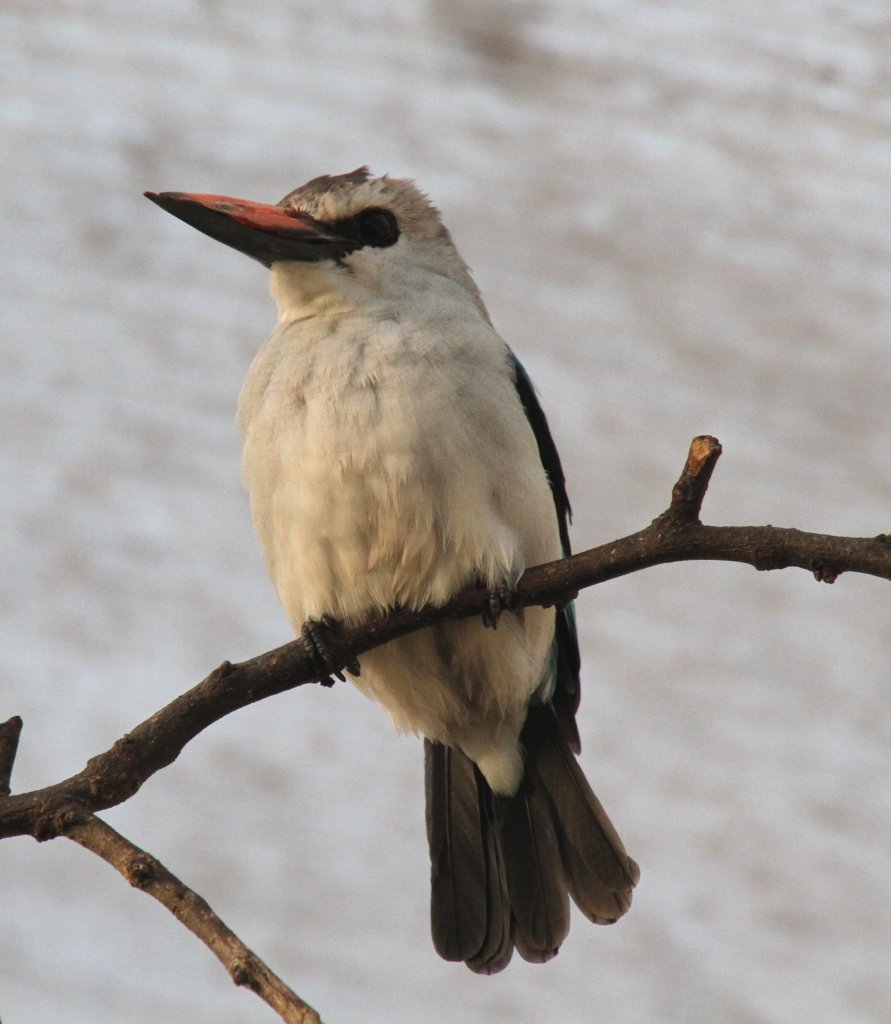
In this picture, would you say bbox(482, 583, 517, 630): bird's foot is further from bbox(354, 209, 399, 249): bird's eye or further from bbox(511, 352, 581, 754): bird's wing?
bbox(354, 209, 399, 249): bird's eye

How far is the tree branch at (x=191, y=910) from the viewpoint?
5.61 feet

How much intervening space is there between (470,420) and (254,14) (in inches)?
92.6

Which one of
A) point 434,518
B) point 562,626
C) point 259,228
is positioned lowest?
point 434,518

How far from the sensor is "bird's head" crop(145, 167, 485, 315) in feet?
9.48

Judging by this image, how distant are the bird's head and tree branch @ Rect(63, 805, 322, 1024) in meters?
1.12

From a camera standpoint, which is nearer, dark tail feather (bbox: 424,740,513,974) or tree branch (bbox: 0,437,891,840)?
tree branch (bbox: 0,437,891,840)

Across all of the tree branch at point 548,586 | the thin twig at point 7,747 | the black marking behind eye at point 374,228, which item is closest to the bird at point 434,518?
the black marking behind eye at point 374,228

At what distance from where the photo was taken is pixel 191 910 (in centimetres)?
191

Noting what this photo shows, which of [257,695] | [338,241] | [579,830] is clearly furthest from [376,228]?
[579,830]

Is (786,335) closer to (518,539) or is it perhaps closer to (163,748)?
(518,539)

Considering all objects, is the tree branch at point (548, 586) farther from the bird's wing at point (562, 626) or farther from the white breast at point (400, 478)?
the bird's wing at point (562, 626)

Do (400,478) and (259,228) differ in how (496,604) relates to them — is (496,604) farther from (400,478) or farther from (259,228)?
(259,228)

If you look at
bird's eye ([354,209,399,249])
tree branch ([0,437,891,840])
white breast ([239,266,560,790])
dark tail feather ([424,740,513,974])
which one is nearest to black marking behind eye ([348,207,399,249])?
bird's eye ([354,209,399,249])

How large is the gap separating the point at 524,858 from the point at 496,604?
0.77 m
